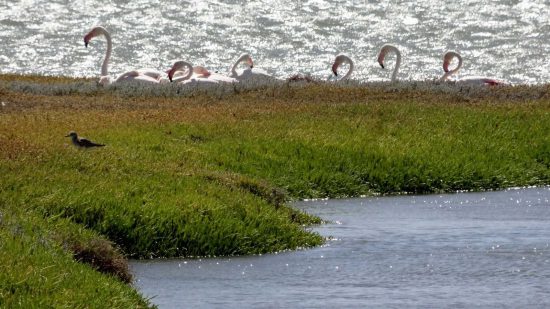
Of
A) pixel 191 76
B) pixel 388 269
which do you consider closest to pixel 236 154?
pixel 388 269

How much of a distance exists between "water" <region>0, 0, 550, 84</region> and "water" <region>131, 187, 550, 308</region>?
105 ft

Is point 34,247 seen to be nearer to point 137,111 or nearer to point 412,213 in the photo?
point 412,213

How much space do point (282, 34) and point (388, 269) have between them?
41185 millimetres

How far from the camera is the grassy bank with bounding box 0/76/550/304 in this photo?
1529cm

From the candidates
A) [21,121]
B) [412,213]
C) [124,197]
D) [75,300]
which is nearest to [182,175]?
[124,197]

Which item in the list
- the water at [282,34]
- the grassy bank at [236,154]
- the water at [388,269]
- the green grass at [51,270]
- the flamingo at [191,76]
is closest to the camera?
the green grass at [51,270]

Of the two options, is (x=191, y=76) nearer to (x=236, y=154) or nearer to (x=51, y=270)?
(x=236, y=154)

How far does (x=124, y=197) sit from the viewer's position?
51.0 feet

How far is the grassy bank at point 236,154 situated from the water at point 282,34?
71.2 feet

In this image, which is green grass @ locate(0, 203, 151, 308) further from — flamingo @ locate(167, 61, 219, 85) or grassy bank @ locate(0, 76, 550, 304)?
flamingo @ locate(167, 61, 219, 85)

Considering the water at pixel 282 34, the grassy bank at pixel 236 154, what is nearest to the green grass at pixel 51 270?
the grassy bank at pixel 236 154

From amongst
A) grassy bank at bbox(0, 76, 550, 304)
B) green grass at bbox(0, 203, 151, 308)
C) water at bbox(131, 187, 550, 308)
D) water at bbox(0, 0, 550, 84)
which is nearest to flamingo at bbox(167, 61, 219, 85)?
grassy bank at bbox(0, 76, 550, 304)

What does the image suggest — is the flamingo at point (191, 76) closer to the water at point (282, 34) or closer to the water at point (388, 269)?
the water at point (388, 269)

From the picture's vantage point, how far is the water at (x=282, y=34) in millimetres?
51719
